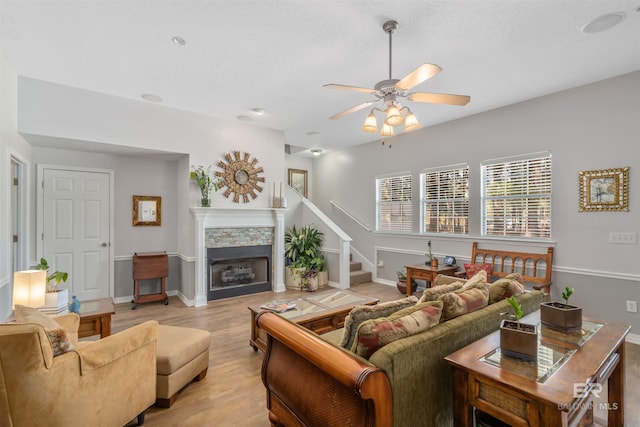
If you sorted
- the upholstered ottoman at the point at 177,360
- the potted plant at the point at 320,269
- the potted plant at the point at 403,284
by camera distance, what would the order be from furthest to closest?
1. the potted plant at the point at 320,269
2. the potted plant at the point at 403,284
3. the upholstered ottoman at the point at 177,360

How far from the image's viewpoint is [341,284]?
5.69 meters

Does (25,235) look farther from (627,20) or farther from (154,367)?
(627,20)

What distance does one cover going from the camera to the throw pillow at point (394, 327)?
1510 mm

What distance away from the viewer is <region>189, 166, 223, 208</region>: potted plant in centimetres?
463

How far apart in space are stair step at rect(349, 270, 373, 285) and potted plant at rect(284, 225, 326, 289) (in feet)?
2.35

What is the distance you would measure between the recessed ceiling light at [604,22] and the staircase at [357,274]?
469cm

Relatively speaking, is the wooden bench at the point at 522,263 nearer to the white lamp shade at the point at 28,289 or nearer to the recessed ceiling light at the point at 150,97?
the white lamp shade at the point at 28,289

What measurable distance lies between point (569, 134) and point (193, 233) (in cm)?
525

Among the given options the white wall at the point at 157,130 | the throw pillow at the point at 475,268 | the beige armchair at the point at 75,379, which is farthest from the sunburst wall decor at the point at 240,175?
the throw pillow at the point at 475,268

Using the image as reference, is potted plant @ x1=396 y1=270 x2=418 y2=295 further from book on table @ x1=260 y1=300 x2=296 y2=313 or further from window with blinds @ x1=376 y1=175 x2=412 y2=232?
book on table @ x1=260 y1=300 x2=296 y2=313

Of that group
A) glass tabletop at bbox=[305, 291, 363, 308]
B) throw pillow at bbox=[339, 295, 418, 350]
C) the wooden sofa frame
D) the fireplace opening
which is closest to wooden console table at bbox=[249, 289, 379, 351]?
glass tabletop at bbox=[305, 291, 363, 308]

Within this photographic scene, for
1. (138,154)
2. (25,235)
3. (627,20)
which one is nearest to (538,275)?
(627,20)

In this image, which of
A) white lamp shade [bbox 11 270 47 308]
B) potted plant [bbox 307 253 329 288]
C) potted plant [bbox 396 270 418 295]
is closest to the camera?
white lamp shade [bbox 11 270 47 308]

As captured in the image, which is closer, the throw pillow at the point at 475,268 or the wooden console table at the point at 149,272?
the throw pillow at the point at 475,268
